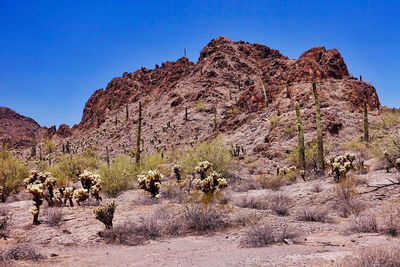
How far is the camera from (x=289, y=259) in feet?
15.1

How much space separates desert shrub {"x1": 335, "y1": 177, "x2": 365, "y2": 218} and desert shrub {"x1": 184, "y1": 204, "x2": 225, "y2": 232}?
167 inches

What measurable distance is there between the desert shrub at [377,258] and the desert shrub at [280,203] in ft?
18.0

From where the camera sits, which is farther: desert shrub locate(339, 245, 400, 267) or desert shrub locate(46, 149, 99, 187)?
desert shrub locate(46, 149, 99, 187)

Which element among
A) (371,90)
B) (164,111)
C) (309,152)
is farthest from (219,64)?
(309,152)

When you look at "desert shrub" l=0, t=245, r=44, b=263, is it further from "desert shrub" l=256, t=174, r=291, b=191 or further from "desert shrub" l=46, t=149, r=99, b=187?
"desert shrub" l=46, t=149, r=99, b=187

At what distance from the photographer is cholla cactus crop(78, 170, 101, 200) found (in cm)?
1033

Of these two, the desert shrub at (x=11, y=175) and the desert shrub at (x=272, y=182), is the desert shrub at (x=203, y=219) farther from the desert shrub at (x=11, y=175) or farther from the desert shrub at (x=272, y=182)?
the desert shrub at (x=11, y=175)

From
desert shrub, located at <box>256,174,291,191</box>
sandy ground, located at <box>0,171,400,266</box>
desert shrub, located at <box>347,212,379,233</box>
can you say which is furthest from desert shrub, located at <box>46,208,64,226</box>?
desert shrub, located at <box>256,174,291,191</box>

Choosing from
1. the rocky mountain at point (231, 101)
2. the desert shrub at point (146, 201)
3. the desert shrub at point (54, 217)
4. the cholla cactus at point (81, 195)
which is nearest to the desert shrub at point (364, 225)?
the desert shrub at point (146, 201)

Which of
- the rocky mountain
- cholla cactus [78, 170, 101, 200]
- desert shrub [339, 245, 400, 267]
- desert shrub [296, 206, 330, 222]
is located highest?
the rocky mountain

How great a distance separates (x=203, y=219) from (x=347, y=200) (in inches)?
211

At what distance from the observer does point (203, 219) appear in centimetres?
770

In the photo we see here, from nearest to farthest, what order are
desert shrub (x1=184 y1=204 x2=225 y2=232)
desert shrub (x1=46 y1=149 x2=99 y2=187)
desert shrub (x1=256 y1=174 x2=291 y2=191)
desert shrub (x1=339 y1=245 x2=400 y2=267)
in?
1. desert shrub (x1=339 y1=245 x2=400 y2=267)
2. desert shrub (x1=184 y1=204 x2=225 y2=232)
3. desert shrub (x1=256 y1=174 x2=291 y2=191)
4. desert shrub (x1=46 y1=149 x2=99 y2=187)

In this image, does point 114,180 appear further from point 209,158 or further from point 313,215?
point 313,215
